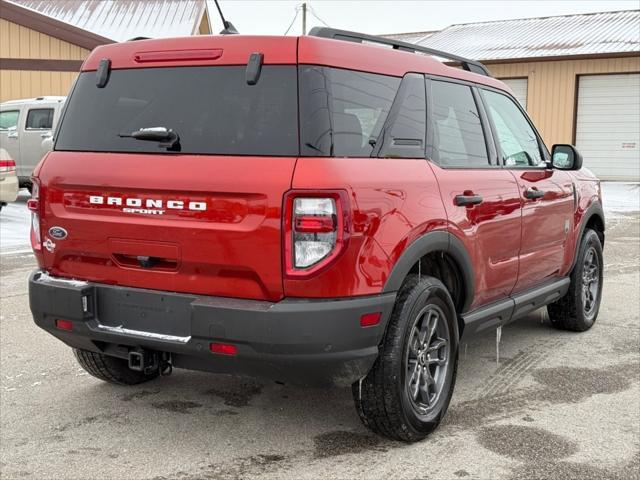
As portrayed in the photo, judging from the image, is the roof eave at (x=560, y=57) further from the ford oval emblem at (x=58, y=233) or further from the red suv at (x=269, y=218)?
the ford oval emblem at (x=58, y=233)

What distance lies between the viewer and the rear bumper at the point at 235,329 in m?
3.16

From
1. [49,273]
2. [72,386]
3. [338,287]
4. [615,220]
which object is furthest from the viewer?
[615,220]

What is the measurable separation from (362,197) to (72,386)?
2.40 m

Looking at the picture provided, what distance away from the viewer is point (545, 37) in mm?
26297

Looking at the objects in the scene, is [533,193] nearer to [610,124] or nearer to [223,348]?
[223,348]

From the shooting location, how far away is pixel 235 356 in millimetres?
3268

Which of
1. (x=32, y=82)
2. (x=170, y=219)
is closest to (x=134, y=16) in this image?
(x=32, y=82)

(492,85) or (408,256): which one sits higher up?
(492,85)

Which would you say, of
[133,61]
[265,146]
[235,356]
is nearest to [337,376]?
[235,356]

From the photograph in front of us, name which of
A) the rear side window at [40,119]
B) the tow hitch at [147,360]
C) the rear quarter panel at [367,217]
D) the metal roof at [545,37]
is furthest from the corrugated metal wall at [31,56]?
the rear quarter panel at [367,217]

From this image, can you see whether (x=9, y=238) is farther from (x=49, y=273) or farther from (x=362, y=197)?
(x=362, y=197)

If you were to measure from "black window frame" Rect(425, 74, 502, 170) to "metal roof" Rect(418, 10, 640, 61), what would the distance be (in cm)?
2018

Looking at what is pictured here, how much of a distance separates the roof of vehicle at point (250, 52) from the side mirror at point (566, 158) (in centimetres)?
181

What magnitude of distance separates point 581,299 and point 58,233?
398 centimetres
